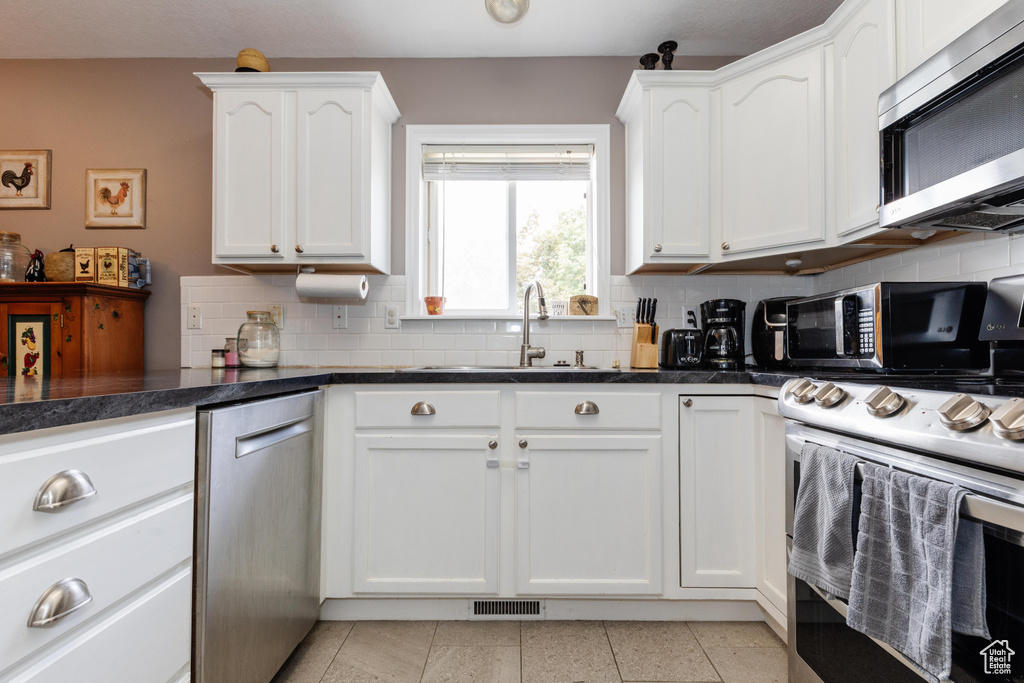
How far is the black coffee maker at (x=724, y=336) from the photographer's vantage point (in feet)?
7.48

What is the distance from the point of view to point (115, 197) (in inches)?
104

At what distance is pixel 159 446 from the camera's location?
1015mm

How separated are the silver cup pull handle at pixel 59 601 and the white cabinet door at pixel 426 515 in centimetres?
107

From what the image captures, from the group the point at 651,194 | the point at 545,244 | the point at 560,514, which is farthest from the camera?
the point at 545,244

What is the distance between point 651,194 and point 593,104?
0.69m

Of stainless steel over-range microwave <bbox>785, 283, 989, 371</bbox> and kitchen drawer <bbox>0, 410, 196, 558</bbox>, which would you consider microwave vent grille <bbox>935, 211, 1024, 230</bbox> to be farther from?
kitchen drawer <bbox>0, 410, 196, 558</bbox>

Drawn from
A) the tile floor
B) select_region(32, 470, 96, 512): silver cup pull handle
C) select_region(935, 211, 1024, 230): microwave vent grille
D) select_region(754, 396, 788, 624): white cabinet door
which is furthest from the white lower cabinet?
select_region(935, 211, 1024, 230): microwave vent grille

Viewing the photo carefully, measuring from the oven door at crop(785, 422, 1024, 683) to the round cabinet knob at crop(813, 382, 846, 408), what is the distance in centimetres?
8

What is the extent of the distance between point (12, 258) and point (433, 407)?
2199mm

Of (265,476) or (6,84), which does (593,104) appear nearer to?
(265,476)

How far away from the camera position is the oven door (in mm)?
818

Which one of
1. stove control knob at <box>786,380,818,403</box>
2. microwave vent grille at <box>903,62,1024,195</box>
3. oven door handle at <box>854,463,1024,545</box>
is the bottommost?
oven door handle at <box>854,463,1024,545</box>

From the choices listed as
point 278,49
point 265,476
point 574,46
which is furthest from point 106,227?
point 574,46

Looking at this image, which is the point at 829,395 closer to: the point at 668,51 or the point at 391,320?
the point at 668,51
